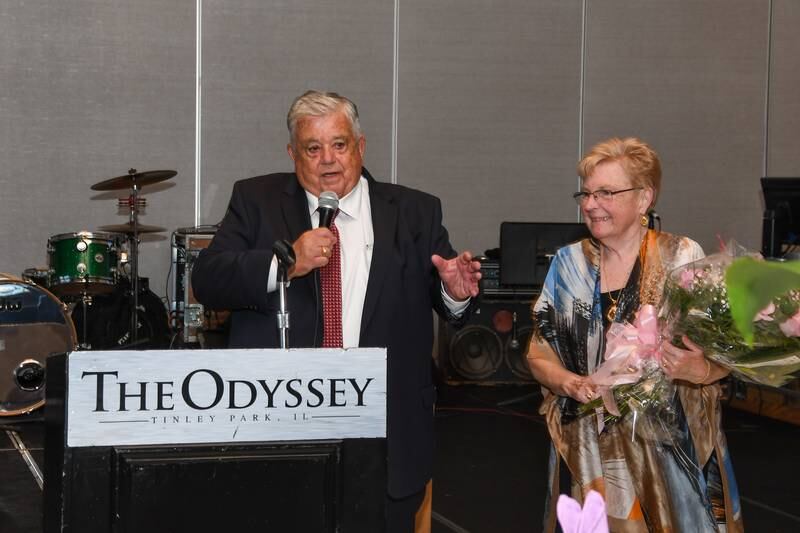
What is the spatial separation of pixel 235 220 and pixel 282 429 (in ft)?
3.14

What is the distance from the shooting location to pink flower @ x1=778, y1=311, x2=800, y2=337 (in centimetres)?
105

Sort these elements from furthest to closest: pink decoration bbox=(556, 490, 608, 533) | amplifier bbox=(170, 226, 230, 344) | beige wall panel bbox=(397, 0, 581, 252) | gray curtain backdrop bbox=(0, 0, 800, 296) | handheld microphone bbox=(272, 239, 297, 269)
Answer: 1. beige wall panel bbox=(397, 0, 581, 252)
2. gray curtain backdrop bbox=(0, 0, 800, 296)
3. amplifier bbox=(170, 226, 230, 344)
4. handheld microphone bbox=(272, 239, 297, 269)
5. pink decoration bbox=(556, 490, 608, 533)

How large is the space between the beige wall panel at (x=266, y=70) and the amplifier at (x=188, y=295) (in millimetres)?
710

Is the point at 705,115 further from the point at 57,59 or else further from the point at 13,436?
the point at 13,436

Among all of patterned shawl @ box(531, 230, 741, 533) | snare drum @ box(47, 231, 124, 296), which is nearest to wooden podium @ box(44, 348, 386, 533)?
patterned shawl @ box(531, 230, 741, 533)

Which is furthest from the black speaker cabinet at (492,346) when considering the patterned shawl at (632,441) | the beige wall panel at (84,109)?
the patterned shawl at (632,441)

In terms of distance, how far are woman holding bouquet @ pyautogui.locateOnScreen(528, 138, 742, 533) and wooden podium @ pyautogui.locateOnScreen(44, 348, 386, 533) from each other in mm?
855

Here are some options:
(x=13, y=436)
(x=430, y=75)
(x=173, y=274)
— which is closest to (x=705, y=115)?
(x=430, y=75)

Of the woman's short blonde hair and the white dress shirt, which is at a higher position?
the woman's short blonde hair

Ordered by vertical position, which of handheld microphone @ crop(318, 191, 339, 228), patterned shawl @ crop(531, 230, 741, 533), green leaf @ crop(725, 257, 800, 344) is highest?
handheld microphone @ crop(318, 191, 339, 228)

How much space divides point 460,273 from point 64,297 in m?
5.60

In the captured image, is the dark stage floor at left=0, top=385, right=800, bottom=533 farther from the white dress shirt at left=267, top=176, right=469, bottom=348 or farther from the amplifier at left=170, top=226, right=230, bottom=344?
the white dress shirt at left=267, top=176, right=469, bottom=348

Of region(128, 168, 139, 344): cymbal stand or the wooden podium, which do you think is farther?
region(128, 168, 139, 344): cymbal stand

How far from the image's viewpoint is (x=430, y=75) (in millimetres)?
8867
